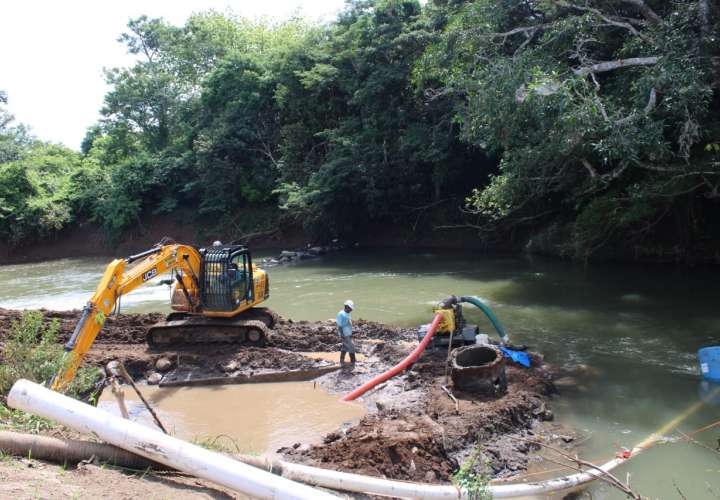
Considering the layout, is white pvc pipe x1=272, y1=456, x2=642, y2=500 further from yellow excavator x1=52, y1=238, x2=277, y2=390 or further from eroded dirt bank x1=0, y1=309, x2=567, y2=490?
yellow excavator x1=52, y1=238, x2=277, y2=390

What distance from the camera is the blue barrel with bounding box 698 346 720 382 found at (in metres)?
10.9

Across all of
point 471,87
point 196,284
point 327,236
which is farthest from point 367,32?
point 196,284

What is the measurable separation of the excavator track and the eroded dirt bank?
282mm

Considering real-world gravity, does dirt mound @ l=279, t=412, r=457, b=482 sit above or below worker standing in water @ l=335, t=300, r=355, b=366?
below

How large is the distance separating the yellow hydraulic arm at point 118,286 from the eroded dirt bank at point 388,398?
172 cm

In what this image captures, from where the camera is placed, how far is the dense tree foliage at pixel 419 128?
45.7 feet

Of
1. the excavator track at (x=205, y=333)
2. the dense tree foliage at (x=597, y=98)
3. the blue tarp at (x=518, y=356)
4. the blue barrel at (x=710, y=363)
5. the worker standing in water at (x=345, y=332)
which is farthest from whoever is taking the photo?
the excavator track at (x=205, y=333)

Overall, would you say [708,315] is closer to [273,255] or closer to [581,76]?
[581,76]

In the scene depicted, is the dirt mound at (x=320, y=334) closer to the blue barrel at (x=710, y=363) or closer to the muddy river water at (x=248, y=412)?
the muddy river water at (x=248, y=412)

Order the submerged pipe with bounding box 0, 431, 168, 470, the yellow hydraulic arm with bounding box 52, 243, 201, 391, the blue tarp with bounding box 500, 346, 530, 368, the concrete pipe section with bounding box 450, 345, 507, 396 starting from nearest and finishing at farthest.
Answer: the submerged pipe with bounding box 0, 431, 168, 470 < the yellow hydraulic arm with bounding box 52, 243, 201, 391 < the concrete pipe section with bounding box 450, 345, 507, 396 < the blue tarp with bounding box 500, 346, 530, 368

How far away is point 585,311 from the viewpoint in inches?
678

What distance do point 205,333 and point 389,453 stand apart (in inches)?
284

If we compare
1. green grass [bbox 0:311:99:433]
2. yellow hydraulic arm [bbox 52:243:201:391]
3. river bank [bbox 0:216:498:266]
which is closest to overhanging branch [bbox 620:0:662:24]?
yellow hydraulic arm [bbox 52:243:201:391]

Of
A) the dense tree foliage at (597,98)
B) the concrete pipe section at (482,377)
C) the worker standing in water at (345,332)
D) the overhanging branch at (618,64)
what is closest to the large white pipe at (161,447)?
the concrete pipe section at (482,377)
